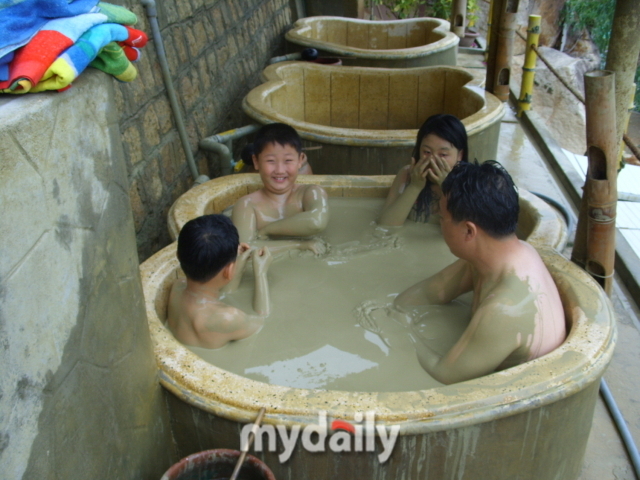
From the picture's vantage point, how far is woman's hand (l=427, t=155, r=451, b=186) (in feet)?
10.2

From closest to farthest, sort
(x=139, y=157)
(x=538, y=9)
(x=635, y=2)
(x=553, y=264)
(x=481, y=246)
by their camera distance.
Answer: (x=481, y=246), (x=635, y=2), (x=553, y=264), (x=139, y=157), (x=538, y=9)

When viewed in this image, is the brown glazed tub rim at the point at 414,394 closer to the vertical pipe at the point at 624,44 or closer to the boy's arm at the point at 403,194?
the vertical pipe at the point at 624,44

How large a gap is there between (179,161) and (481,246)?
8.45 ft

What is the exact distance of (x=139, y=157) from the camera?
3.32 metres

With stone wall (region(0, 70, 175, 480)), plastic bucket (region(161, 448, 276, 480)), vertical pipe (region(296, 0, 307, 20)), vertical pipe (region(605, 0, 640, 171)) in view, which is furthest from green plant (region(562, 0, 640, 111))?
stone wall (region(0, 70, 175, 480))

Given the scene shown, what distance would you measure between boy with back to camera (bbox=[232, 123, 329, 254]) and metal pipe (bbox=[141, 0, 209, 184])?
63 centimetres

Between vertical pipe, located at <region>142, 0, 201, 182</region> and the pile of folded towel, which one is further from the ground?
the pile of folded towel

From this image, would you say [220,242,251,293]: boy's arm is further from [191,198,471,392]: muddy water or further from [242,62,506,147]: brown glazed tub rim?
[242,62,506,147]: brown glazed tub rim

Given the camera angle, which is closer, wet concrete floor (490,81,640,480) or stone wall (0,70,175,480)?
stone wall (0,70,175,480)

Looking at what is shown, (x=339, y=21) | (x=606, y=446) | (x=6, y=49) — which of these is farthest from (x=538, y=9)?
(x=6, y=49)

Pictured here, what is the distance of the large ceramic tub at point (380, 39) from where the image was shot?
593 centimetres

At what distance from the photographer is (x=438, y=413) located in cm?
167

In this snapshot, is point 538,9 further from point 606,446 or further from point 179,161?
point 606,446

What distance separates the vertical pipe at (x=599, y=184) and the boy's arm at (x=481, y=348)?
32.5 inches
